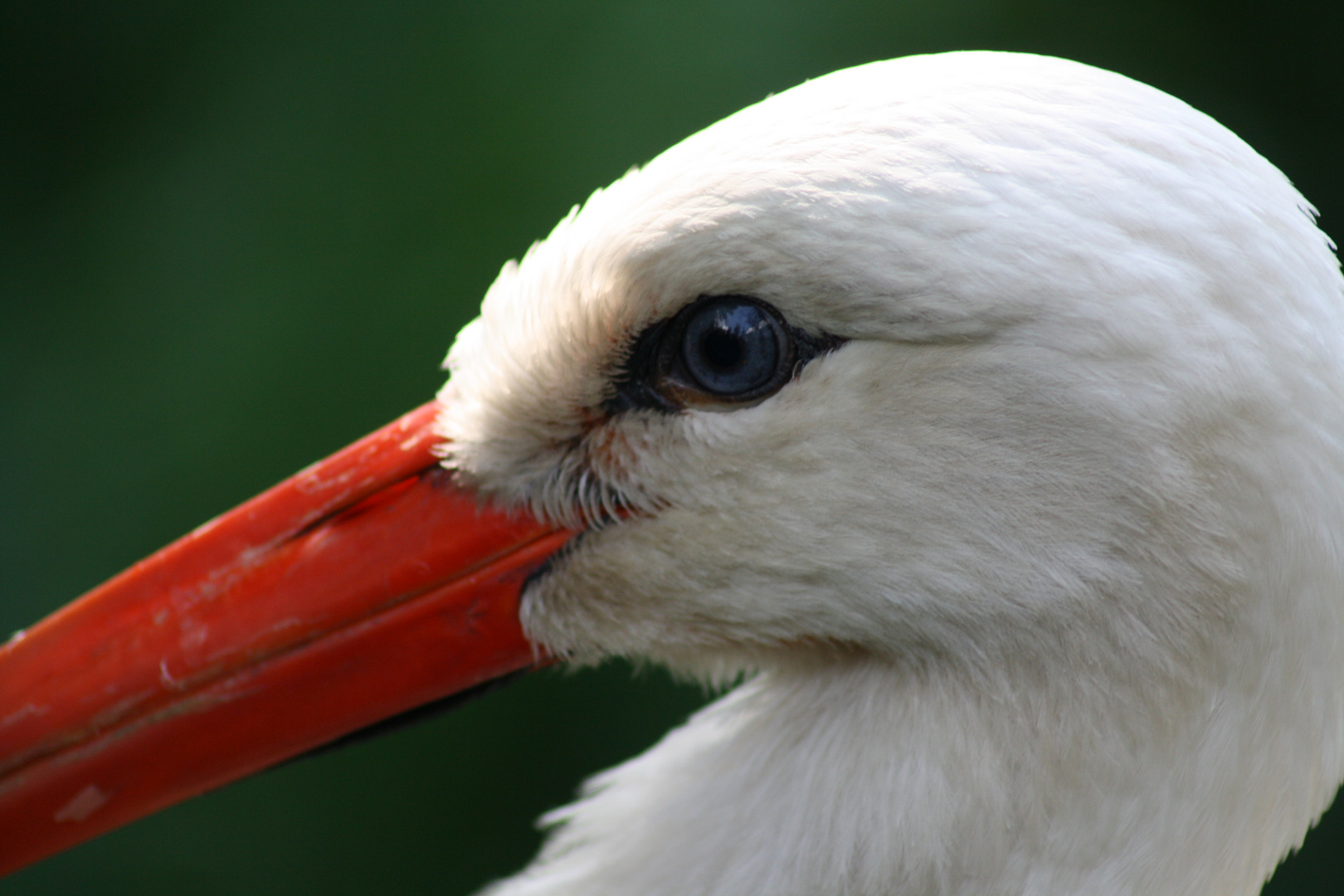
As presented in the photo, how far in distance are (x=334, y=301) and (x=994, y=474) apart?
7.06 feet

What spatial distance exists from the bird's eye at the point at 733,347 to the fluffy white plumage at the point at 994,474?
0.02m

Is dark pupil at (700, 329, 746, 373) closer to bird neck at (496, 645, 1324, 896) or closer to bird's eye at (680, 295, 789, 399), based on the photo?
bird's eye at (680, 295, 789, 399)

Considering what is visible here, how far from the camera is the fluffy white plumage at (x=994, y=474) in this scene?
1.08m

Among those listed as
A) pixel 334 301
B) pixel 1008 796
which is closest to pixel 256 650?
pixel 1008 796

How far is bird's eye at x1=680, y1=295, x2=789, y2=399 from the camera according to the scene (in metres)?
1.17

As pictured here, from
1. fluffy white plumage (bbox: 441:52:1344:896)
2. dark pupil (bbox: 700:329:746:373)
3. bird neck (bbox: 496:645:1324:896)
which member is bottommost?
bird neck (bbox: 496:645:1324:896)

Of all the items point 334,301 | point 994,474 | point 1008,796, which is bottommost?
point 1008,796

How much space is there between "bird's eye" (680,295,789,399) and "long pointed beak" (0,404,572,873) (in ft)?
0.80

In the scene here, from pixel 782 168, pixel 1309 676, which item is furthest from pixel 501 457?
pixel 1309 676

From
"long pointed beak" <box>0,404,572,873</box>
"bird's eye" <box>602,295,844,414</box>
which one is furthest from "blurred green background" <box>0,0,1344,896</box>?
"bird's eye" <box>602,295,844,414</box>

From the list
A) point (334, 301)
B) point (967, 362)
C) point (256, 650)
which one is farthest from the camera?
point (334, 301)

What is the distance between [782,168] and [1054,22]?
101 inches

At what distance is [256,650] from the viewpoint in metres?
1.33

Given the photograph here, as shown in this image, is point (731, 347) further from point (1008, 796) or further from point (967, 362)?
point (1008, 796)
